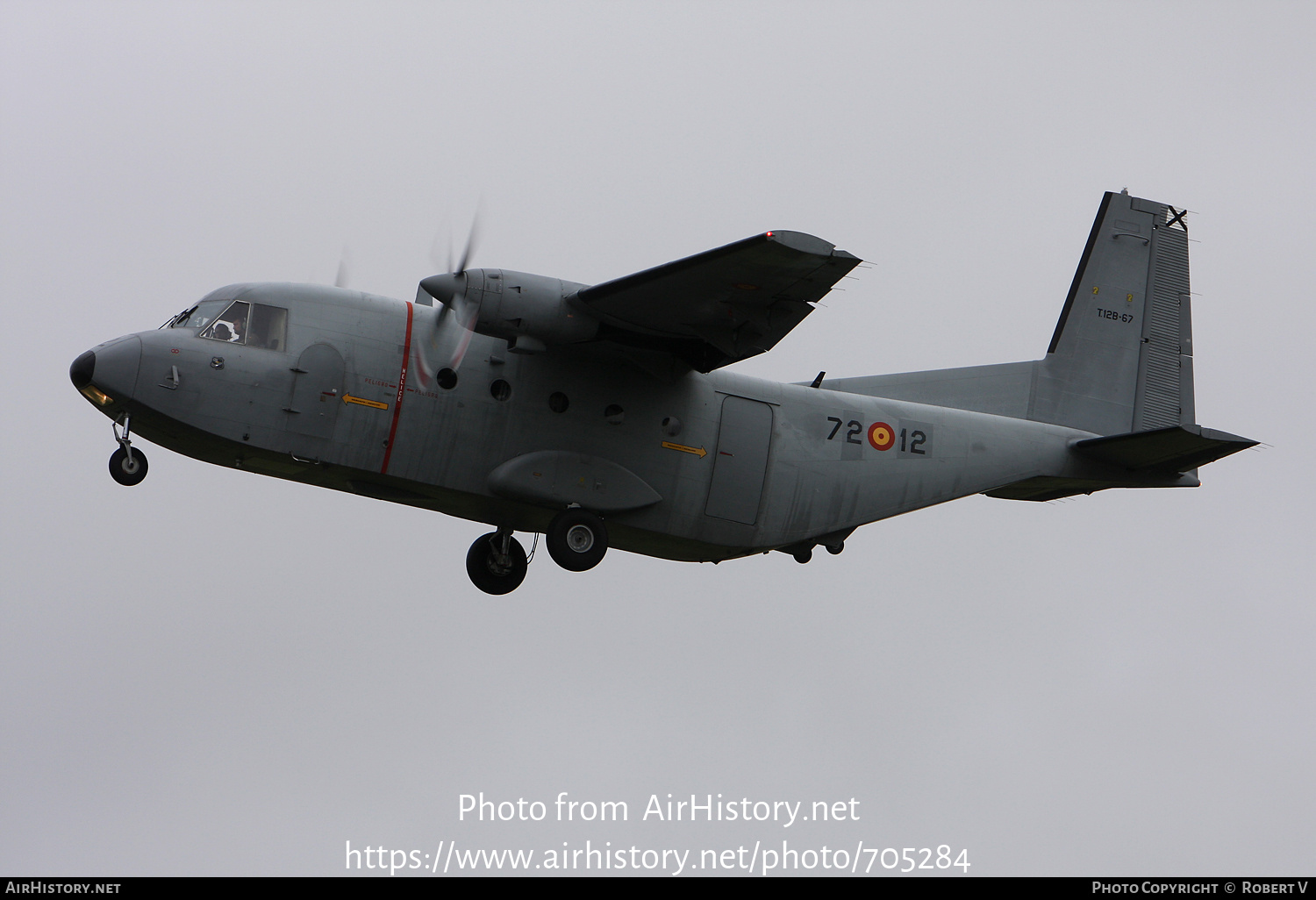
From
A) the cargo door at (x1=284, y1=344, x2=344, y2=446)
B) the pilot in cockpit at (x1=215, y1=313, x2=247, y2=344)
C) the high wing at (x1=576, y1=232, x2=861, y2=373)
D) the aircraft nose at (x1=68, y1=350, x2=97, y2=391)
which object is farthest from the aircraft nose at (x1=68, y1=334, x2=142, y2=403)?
the high wing at (x1=576, y1=232, x2=861, y2=373)

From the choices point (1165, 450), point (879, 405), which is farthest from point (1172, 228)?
point (879, 405)

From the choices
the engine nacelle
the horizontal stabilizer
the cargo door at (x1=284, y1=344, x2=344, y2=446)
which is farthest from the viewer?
the horizontal stabilizer

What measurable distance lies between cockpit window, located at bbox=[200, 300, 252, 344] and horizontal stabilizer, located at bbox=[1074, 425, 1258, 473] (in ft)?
33.4

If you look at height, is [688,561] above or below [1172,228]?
below

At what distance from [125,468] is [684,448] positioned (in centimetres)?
596

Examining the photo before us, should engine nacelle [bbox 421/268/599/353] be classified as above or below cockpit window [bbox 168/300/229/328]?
above

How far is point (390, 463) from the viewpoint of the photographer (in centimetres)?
1500

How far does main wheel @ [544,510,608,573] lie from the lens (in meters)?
15.5

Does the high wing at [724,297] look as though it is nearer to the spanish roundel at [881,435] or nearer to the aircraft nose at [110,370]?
the spanish roundel at [881,435]

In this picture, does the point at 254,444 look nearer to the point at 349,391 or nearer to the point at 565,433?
the point at 349,391

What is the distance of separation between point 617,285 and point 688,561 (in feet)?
14.3

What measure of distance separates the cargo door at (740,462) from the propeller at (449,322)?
3.16 metres

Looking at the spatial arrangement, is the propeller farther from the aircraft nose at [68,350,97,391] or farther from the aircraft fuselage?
the aircraft nose at [68,350,97,391]

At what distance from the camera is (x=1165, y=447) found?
56.4ft
